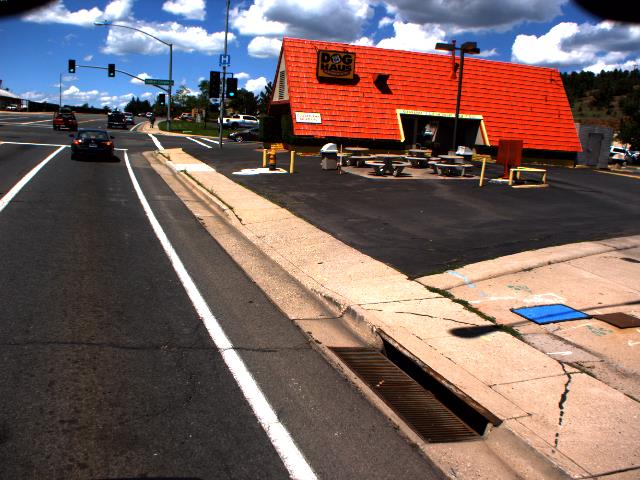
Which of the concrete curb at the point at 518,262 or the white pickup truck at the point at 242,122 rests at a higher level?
the white pickup truck at the point at 242,122

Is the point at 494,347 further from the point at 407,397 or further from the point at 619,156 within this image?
the point at 619,156

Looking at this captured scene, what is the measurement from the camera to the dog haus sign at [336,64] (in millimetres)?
29375

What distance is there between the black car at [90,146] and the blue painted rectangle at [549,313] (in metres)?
21.4

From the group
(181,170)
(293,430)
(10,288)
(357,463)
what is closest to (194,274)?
(10,288)

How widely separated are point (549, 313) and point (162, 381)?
4.59 m

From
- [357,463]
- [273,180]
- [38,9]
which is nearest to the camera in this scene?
[38,9]

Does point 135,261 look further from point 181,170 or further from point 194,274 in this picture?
point 181,170

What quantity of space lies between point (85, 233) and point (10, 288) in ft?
11.9

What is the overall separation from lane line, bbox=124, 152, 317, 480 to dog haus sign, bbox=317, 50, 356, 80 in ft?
75.7

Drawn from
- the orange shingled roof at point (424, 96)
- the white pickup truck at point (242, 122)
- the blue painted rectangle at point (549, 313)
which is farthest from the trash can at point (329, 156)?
the white pickup truck at point (242, 122)

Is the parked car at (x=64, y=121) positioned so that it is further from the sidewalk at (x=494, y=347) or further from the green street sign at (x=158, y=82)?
the sidewalk at (x=494, y=347)

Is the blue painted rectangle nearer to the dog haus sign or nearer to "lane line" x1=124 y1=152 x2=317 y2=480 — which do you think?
"lane line" x1=124 y1=152 x2=317 y2=480

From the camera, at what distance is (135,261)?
28.9 ft

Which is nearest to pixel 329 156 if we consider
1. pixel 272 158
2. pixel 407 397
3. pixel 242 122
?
pixel 272 158
